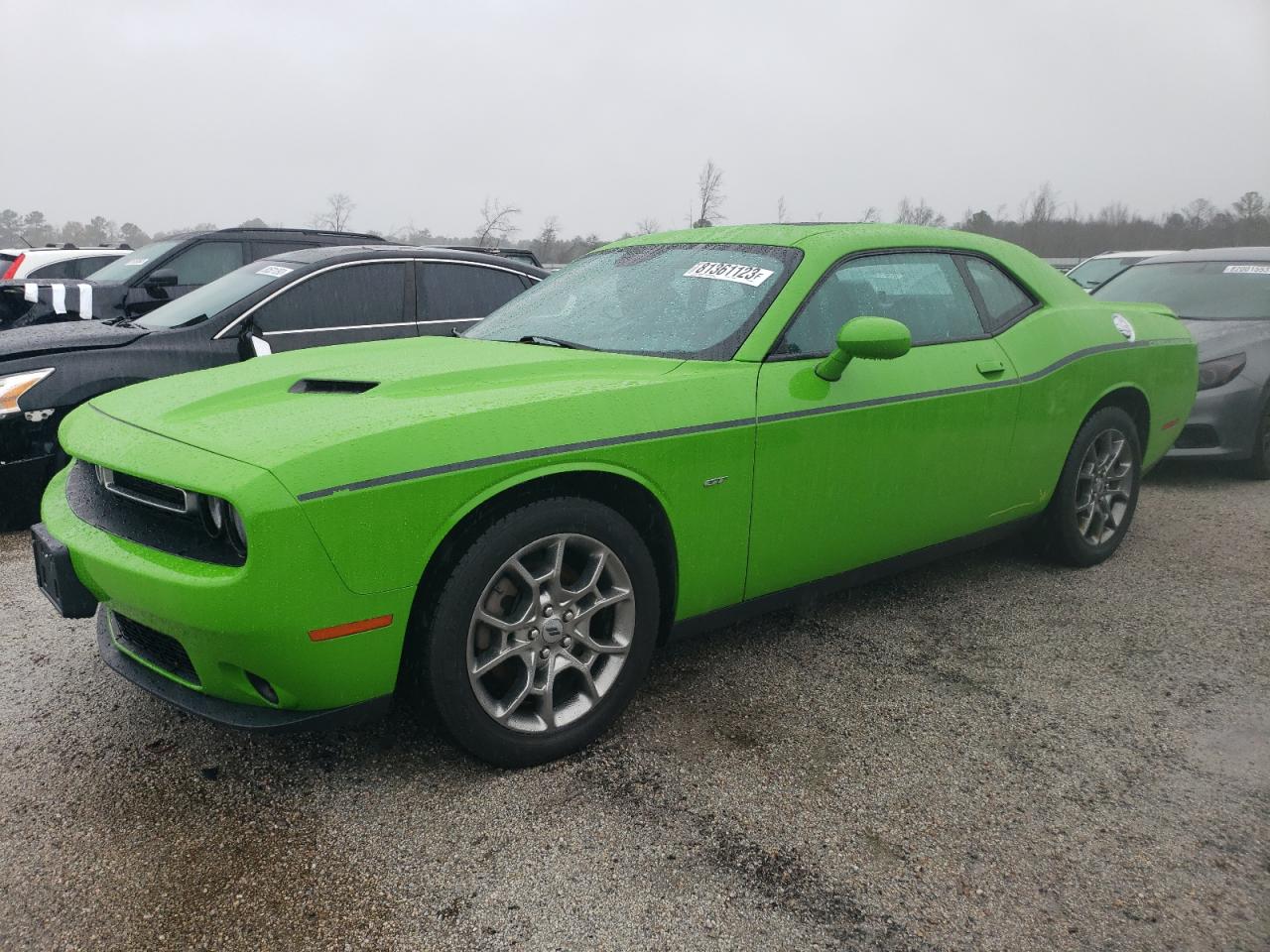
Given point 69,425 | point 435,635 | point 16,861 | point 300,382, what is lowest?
point 16,861

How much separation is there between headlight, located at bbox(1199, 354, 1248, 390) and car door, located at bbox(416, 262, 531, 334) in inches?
173

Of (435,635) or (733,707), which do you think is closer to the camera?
(435,635)

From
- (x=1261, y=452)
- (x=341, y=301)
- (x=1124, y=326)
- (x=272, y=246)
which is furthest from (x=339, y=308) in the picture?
(x=1261, y=452)

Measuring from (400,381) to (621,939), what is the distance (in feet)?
4.95

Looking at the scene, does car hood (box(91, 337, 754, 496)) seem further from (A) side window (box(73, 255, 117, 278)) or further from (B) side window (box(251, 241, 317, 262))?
(A) side window (box(73, 255, 117, 278))

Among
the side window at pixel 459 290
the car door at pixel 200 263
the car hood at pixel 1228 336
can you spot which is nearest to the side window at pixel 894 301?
the side window at pixel 459 290

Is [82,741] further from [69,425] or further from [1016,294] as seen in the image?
[1016,294]

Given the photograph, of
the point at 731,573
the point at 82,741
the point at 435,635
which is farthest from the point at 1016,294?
the point at 82,741

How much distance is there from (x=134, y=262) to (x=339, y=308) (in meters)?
3.23

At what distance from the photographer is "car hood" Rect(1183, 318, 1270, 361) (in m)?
5.90

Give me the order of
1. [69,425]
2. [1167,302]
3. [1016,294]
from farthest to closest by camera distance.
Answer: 1. [1167,302]
2. [1016,294]
3. [69,425]

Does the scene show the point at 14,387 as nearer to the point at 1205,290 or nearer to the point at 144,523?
the point at 144,523

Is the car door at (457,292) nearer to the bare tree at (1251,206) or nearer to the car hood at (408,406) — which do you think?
the car hood at (408,406)

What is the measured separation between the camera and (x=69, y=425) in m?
2.71
